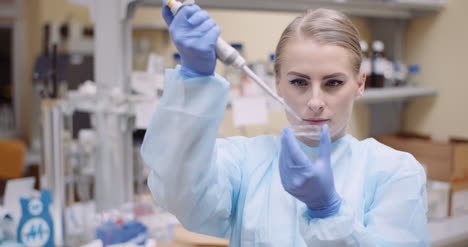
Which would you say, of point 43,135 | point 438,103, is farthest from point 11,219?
point 438,103

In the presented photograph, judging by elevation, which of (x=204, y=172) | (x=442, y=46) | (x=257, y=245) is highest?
(x=442, y=46)

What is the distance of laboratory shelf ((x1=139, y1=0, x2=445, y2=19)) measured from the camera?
1.85m

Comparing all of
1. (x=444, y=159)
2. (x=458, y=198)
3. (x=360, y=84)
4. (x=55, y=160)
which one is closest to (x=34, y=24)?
(x=55, y=160)

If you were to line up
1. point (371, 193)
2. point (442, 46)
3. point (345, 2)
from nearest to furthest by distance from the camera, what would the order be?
point (371, 193), point (345, 2), point (442, 46)

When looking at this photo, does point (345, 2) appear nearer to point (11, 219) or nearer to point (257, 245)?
point (257, 245)

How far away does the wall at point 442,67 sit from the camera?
2.46 metres

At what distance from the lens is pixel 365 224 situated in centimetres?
86

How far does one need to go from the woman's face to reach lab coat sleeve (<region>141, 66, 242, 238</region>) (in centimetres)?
17

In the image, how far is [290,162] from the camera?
74 centimetres

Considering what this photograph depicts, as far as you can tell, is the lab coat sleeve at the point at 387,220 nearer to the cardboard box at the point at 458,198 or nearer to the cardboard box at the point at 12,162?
the cardboard box at the point at 458,198

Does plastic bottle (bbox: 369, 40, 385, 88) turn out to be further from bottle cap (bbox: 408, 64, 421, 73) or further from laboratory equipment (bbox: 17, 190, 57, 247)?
laboratory equipment (bbox: 17, 190, 57, 247)

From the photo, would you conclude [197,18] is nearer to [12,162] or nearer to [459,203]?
[459,203]

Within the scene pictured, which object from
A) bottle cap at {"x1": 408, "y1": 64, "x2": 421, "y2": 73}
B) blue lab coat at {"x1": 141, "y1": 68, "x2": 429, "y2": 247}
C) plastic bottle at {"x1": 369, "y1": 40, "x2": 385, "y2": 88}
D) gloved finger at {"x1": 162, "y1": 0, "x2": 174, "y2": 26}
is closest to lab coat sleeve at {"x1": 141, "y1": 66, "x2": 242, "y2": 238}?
blue lab coat at {"x1": 141, "y1": 68, "x2": 429, "y2": 247}

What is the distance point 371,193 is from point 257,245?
0.25 meters
